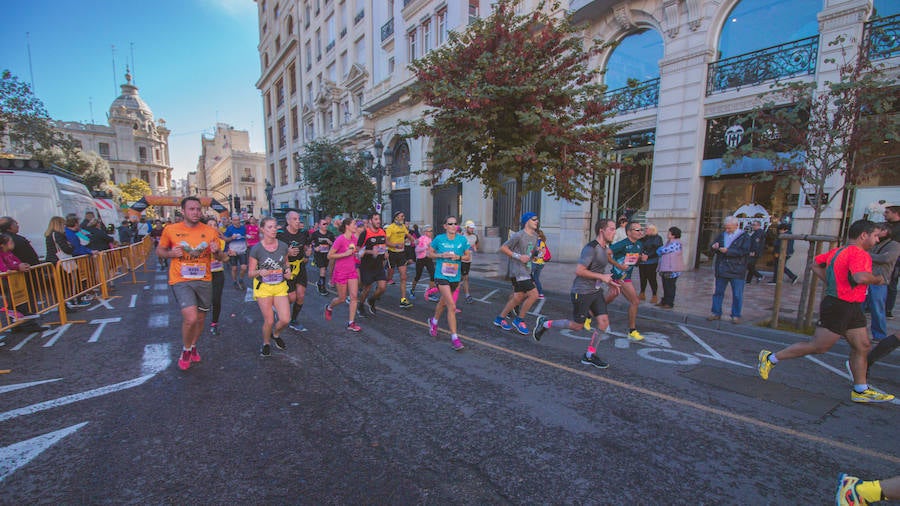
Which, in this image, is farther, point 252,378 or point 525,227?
point 525,227

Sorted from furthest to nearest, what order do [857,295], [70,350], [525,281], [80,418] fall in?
→ [525,281] → [70,350] → [857,295] → [80,418]

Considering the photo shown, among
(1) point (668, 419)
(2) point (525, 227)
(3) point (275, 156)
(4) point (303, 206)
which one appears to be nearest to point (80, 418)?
(1) point (668, 419)

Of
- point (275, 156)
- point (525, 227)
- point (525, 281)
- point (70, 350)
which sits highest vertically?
point (275, 156)

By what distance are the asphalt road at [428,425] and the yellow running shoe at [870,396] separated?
A: 0.28 feet

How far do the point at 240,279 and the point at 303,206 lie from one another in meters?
28.8

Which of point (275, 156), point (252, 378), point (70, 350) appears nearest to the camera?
point (252, 378)

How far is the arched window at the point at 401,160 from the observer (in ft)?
79.6

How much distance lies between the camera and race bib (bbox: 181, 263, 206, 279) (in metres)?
4.72

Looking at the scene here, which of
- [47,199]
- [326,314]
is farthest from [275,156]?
[326,314]

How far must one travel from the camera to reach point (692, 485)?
2635mm

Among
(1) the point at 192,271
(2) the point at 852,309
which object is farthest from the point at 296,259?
(2) the point at 852,309

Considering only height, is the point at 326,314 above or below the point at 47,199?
below

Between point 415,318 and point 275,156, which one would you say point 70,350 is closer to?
point 415,318

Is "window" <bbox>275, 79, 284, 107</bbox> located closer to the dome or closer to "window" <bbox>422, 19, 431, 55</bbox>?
"window" <bbox>422, 19, 431, 55</bbox>
